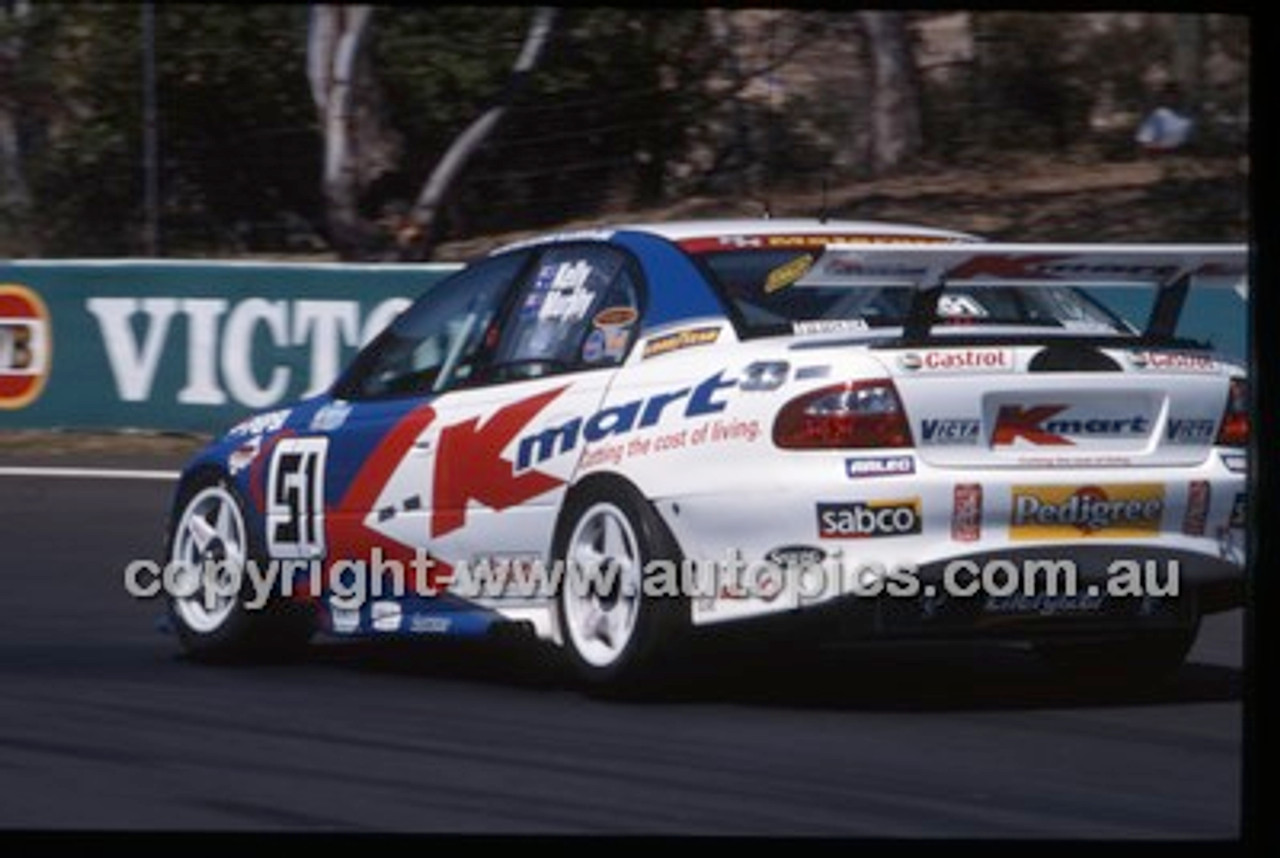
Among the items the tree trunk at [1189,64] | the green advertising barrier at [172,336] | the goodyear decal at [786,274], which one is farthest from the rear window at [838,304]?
the tree trunk at [1189,64]

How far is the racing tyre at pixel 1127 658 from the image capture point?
30.0 ft

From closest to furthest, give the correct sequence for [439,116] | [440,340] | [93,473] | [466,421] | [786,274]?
[786,274], [466,421], [440,340], [93,473], [439,116]

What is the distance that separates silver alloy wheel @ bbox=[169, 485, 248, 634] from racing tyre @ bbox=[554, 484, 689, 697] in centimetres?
165

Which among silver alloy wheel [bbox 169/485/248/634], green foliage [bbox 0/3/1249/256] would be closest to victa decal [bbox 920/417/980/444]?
silver alloy wheel [bbox 169/485/248/634]

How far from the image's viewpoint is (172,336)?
61.0 ft

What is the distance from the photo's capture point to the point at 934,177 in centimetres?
2756

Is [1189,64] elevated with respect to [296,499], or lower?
elevated

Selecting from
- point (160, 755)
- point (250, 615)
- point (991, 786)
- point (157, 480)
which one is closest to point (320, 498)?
point (250, 615)

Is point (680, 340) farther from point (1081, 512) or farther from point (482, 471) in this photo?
point (1081, 512)

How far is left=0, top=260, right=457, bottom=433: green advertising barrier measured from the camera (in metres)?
18.3

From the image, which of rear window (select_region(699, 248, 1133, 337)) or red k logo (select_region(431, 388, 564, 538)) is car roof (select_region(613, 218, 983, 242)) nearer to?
rear window (select_region(699, 248, 1133, 337))

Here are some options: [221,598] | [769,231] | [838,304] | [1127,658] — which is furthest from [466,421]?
[1127,658]

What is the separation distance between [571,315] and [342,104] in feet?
51.4

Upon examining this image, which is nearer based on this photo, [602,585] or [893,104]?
[602,585]
